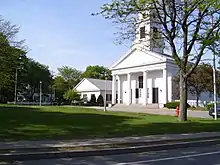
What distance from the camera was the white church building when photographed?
56.2 meters

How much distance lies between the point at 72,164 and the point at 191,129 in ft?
36.9

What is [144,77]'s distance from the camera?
5975 cm

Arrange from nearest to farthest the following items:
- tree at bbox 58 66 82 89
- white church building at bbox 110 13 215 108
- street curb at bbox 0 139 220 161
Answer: street curb at bbox 0 139 220 161 → white church building at bbox 110 13 215 108 → tree at bbox 58 66 82 89

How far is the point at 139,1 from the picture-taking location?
23.1 m

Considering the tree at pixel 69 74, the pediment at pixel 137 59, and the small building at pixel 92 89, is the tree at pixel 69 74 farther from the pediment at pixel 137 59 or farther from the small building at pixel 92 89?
the pediment at pixel 137 59

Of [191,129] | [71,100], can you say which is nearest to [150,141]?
[191,129]

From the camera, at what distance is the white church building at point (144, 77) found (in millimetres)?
56188

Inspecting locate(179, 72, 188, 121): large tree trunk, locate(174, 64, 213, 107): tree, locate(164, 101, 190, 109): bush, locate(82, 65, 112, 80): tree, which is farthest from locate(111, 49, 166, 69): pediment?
locate(82, 65, 112, 80): tree

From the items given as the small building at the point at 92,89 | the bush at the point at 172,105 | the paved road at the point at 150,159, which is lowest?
the paved road at the point at 150,159

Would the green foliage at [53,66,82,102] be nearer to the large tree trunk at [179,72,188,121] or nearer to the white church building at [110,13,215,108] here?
the white church building at [110,13,215,108]

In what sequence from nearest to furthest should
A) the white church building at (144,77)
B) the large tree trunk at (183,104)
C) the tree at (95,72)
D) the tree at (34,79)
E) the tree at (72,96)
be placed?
the large tree trunk at (183,104)
the white church building at (144,77)
the tree at (72,96)
the tree at (34,79)
the tree at (95,72)

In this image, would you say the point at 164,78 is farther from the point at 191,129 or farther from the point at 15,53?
the point at 191,129

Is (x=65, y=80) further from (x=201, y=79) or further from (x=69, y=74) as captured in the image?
(x=201, y=79)

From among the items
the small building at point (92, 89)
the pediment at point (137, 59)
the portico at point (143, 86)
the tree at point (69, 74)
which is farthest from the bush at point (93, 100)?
the tree at point (69, 74)
